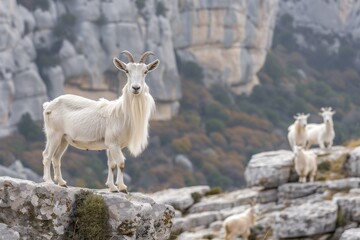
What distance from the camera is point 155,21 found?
11638cm

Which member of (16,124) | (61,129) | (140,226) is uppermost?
(61,129)

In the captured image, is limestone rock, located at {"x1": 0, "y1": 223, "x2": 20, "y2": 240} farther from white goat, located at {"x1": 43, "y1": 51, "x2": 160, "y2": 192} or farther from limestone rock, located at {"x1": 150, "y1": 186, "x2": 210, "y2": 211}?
limestone rock, located at {"x1": 150, "y1": 186, "x2": 210, "y2": 211}

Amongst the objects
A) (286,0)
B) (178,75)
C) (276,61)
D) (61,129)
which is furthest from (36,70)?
(61,129)

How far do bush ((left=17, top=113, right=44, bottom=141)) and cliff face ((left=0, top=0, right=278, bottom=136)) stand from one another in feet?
2.57

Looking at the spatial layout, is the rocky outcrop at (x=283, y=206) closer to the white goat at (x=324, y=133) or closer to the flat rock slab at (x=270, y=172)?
the flat rock slab at (x=270, y=172)

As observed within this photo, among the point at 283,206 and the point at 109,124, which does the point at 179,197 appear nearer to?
the point at 283,206

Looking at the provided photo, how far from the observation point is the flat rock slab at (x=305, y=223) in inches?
1062

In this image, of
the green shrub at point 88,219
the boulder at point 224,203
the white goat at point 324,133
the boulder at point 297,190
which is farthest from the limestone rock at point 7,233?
the white goat at point 324,133

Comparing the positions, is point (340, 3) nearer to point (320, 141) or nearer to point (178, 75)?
point (178, 75)

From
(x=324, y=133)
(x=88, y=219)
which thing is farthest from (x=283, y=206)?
(x=88, y=219)

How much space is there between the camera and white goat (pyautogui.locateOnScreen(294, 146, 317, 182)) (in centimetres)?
3153

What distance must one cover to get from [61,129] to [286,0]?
5687 inches

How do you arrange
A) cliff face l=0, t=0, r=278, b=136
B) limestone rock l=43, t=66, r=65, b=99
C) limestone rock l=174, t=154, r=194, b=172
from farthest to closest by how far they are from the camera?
limestone rock l=174, t=154, r=194, b=172
limestone rock l=43, t=66, r=65, b=99
cliff face l=0, t=0, r=278, b=136

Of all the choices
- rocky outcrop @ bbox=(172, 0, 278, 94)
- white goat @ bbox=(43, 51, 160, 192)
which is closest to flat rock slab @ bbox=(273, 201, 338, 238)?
white goat @ bbox=(43, 51, 160, 192)
